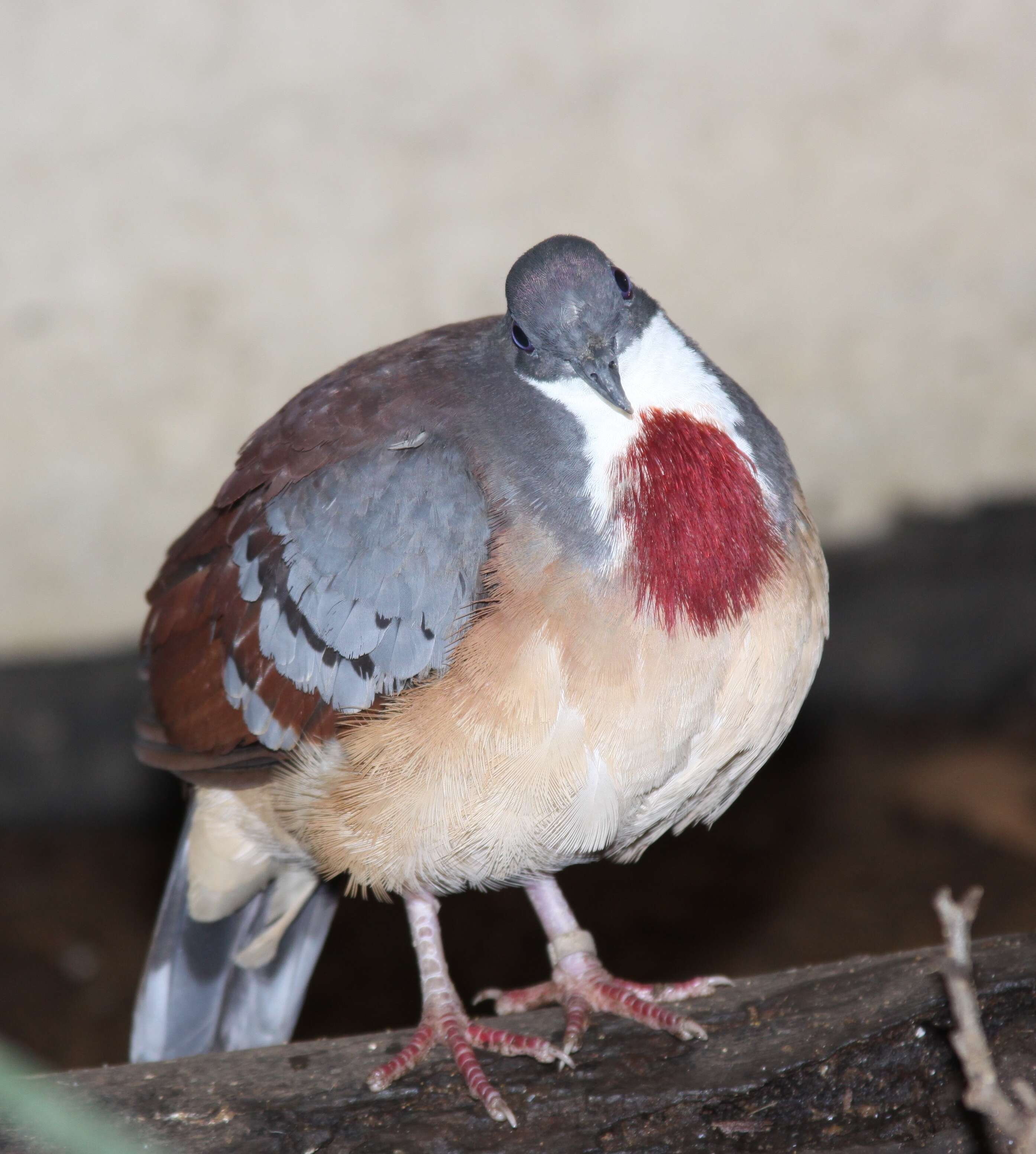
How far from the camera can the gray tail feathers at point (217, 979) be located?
320cm

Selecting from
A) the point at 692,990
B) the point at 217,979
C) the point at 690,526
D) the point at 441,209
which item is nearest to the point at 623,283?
the point at 690,526

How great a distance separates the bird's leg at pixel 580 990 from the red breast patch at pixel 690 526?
0.88 metres

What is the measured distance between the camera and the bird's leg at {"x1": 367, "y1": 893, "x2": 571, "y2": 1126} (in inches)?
101

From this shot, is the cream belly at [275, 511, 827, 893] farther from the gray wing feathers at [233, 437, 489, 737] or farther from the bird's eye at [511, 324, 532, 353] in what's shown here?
the bird's eye at [511, 324, 532, 353]

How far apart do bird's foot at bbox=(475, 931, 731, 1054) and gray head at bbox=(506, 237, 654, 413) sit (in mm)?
1271

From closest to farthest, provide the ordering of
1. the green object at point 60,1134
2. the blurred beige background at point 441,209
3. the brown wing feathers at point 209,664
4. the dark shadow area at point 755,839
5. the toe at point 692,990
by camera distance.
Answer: the green object at point 60,1134
the brown wing feathers at point 209,664
the toe at point 692,990
the blurred beige background at point 441,209
the dark shadow area at point 755,839

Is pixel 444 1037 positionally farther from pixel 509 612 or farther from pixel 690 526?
pixel 690 526

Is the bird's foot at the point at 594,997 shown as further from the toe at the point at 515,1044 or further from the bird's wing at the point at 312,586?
the bird's wing at the point at 312,586

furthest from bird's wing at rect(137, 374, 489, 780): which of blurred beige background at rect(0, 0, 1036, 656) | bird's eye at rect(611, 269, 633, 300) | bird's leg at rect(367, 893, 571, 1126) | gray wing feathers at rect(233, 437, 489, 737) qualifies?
blurred beige background at rect(0, 0, 1036, 656)

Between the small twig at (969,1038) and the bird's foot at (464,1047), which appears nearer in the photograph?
the small twig at (969,1038)

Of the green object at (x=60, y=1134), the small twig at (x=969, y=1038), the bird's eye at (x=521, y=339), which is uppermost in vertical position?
the bird's eye at (x=521, y=339)

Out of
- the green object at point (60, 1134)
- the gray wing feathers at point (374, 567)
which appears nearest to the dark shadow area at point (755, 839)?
the green object at point (60, 1134)

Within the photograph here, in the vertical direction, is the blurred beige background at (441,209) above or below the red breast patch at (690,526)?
above

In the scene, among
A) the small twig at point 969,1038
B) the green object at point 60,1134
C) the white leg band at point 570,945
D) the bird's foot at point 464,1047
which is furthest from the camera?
the white leg band at point 570,945
